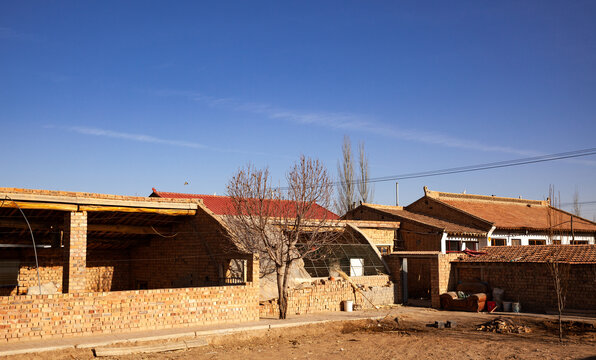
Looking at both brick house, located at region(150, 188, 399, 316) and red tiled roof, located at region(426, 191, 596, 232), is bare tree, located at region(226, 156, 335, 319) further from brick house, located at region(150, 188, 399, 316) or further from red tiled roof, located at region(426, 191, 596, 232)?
red tiled roof, located at region(426, 191, 596, 232)

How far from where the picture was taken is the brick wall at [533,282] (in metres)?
20.4

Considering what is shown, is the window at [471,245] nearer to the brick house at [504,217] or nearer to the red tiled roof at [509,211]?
the brick house at [504,217]

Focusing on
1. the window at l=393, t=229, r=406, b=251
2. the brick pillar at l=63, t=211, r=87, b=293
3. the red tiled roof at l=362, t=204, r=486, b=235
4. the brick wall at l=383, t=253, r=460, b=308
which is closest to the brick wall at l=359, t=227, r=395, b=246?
the window at l=393, t=229, r=406, b=251

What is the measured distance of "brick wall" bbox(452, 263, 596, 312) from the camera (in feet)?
67.0

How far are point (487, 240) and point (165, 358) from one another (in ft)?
70.9

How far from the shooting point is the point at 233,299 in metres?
17.8

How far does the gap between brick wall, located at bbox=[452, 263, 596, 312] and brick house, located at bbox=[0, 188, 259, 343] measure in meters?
10.7

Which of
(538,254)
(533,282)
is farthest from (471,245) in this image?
(533,282)

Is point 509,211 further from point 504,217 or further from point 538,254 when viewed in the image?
point 538,254

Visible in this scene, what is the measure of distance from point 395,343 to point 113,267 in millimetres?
15825

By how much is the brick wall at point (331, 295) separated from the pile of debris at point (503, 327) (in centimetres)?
568

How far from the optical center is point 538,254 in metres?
22.7

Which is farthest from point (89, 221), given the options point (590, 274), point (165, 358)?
point (590, 274)

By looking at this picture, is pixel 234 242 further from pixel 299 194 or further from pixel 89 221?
pixel 89 221
